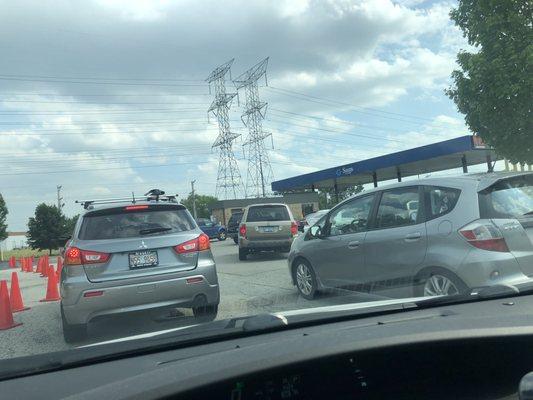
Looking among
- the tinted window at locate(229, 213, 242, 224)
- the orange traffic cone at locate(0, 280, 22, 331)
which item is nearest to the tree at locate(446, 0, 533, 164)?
the orange traffic cone at locate(0, 280, 22, 331)

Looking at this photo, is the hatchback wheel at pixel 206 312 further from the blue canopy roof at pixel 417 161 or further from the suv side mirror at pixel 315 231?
the blue canopy roof at pixel 417 161

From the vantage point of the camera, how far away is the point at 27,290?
12.8 m

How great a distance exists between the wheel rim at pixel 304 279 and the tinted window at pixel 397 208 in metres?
1.70

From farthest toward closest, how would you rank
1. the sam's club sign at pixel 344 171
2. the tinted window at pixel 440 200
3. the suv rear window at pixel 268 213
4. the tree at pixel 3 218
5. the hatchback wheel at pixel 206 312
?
1. the tree at pixel 3 218
2. the sam's club sign at pixel 344 171
3. the suv rear window at pixel 268 213
4. the hatchback wheel at pixel 206 312
5. the tinted window at pixel 440 200

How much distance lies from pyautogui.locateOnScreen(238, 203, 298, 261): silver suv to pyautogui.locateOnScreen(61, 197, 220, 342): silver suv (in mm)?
8699

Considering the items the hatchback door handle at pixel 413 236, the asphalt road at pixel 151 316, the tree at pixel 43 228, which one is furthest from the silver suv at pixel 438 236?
the tree at pixel 43 228

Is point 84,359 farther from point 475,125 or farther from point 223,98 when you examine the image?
point 223,98

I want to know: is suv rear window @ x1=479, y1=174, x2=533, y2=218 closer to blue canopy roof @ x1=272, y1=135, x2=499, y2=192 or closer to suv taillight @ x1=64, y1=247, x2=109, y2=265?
suv taillight @ x1=64, y1=247, x2=109, y2=265

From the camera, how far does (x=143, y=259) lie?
5.92 m

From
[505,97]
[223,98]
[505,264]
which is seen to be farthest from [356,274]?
[223,98]

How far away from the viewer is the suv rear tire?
571cm

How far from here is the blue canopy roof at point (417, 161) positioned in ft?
86.8

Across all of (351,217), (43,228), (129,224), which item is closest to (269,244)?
(351,217)

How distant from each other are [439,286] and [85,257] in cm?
387
